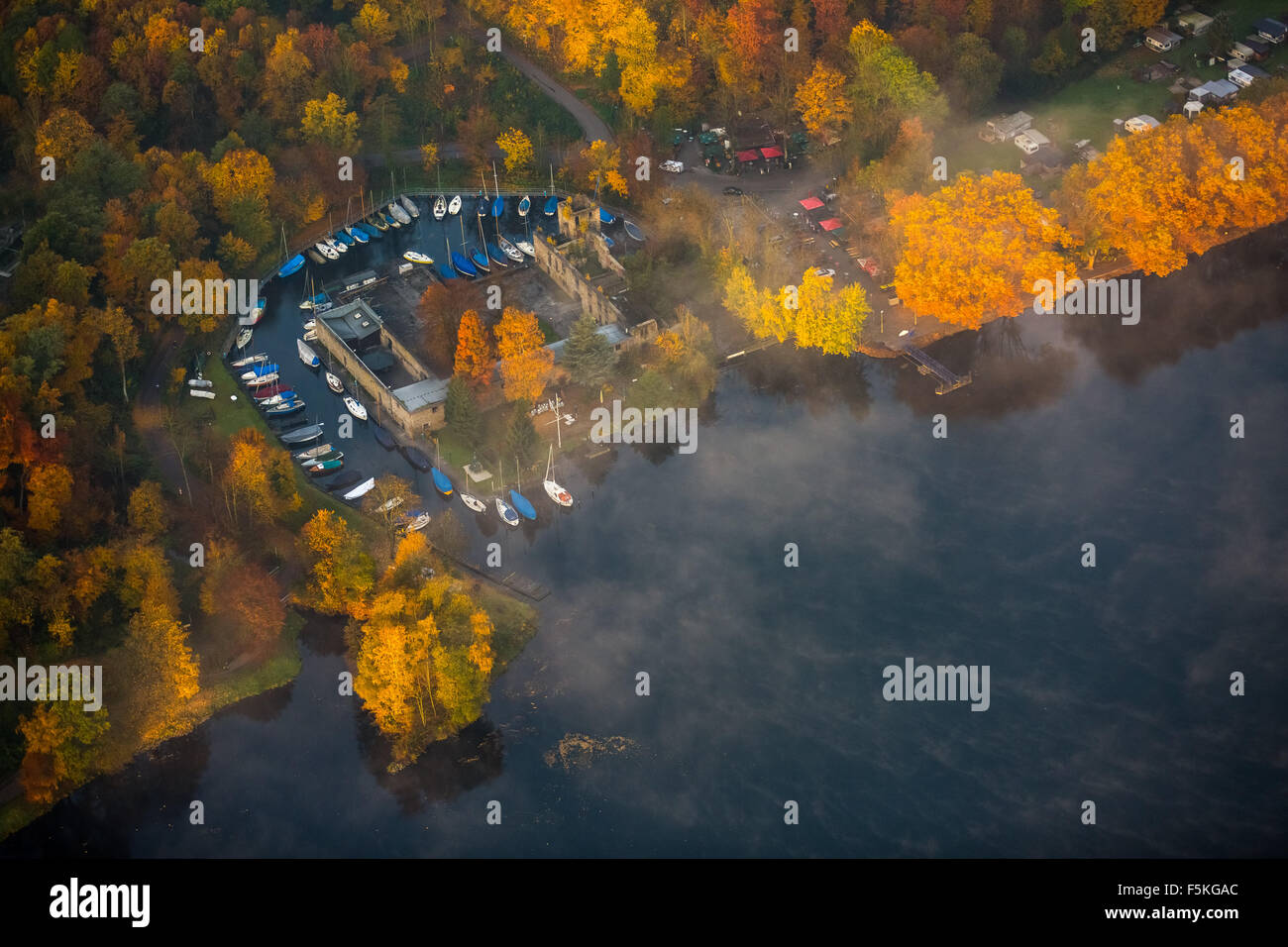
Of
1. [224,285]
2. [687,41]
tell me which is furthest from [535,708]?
[687,41]

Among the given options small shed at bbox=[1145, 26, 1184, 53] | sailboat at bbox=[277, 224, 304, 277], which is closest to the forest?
sailboat at bbox=[277, 224, 304, 277]

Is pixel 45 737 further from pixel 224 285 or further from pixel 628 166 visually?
pixel 628 166

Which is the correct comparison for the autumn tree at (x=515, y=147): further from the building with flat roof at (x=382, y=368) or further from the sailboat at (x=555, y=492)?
the sailboat at (x=555, y=492)

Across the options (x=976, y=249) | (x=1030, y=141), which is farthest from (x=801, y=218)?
(x=1030, y=141)

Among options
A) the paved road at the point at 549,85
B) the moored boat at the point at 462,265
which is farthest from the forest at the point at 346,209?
the moored boat at the point at 462,265

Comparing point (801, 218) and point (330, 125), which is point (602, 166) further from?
point (330, 125)
